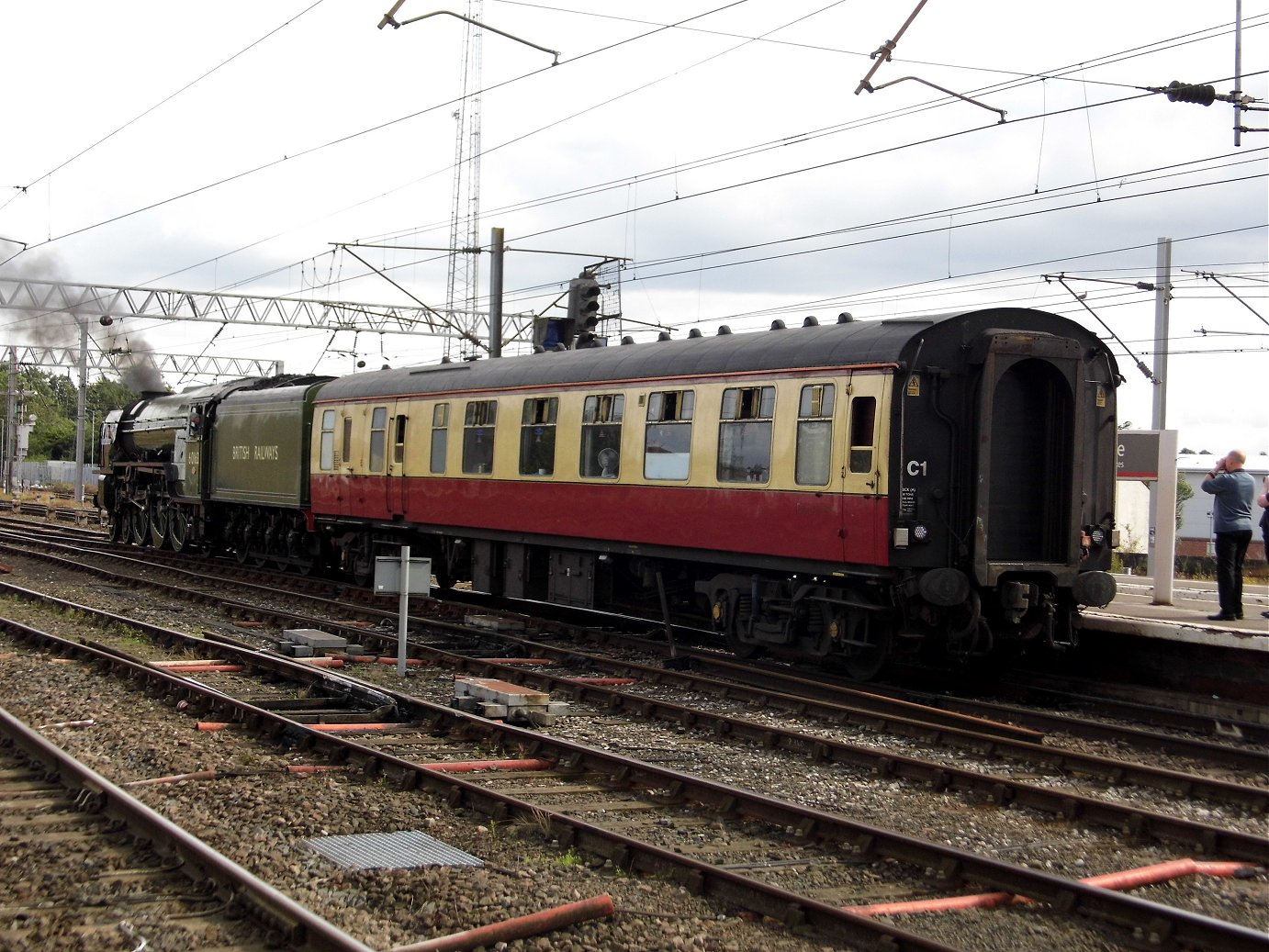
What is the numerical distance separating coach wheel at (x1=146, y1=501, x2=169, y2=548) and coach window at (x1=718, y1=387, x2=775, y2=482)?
60.3 ft

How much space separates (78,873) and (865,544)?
7.02 metres

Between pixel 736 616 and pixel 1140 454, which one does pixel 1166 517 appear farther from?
pixel 736 616

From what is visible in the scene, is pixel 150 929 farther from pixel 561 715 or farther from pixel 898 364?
pixel 898 364

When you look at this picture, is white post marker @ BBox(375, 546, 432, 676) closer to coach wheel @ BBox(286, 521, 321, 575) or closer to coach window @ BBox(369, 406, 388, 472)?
coach window @ BBox(369, 406, 388, 472)

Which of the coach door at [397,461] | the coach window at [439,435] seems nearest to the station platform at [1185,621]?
the coach window at [439,435]

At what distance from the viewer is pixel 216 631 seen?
49.6 feet

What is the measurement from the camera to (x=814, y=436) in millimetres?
11781

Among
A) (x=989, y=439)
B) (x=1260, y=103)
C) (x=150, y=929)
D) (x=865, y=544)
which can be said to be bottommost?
(x=150, y=929)

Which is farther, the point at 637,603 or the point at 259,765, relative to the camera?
the point at 637,603

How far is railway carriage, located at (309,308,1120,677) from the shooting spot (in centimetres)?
1124

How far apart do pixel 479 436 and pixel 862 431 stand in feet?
22.3

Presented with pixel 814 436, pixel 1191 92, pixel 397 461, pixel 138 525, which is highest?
pixel 1191 92

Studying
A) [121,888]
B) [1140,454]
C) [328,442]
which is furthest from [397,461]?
[121,888]

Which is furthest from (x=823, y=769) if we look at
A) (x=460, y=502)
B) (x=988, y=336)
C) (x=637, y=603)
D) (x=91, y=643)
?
(x=460, y=502)
